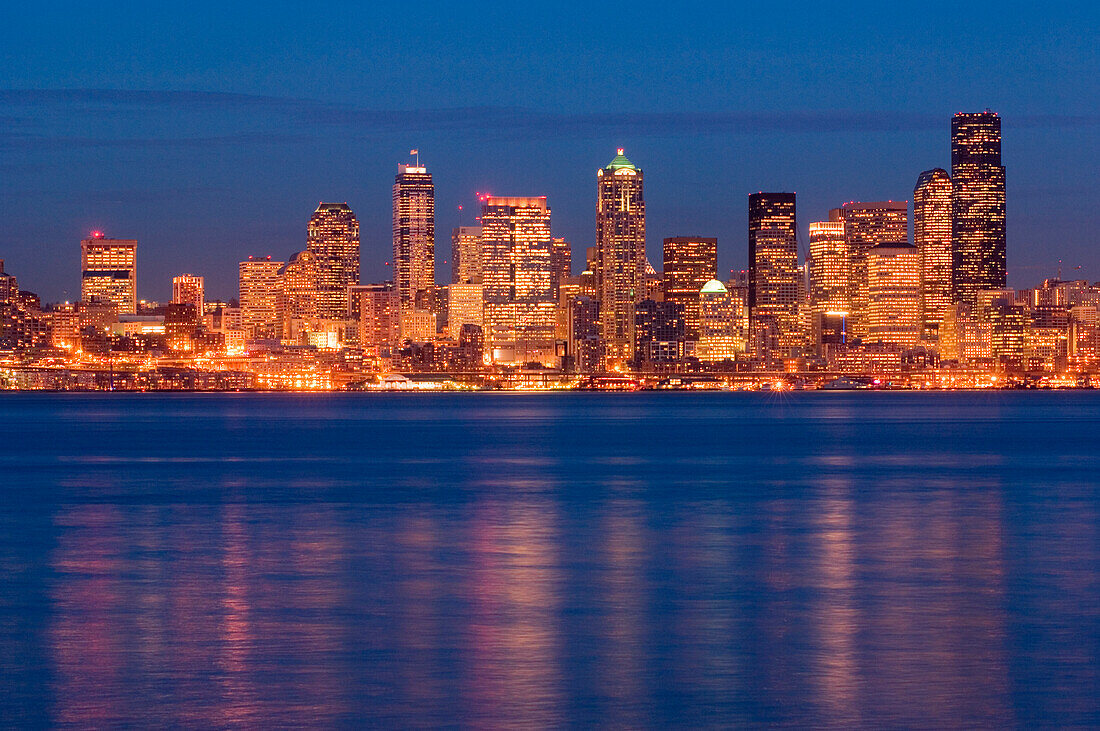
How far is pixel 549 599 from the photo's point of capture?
2733cm

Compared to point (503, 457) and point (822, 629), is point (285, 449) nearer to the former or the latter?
point (503, 457)

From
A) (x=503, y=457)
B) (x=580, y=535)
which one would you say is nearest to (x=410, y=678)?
(x=580, y=535)

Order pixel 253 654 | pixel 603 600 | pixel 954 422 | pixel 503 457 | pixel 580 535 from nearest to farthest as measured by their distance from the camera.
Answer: pixel 253 654
pixel 603 600
pixel 580 535
pixel 503 457
pixel 954 422

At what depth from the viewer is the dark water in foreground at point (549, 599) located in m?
19.0

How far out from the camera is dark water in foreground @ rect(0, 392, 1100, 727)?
1895cm

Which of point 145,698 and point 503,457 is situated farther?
point 503,457

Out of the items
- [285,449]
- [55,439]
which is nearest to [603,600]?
[285,449]

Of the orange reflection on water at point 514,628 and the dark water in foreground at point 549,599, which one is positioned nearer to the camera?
the orange reflection on water at point 514,628

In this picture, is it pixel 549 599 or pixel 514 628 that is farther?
pixel 549 599

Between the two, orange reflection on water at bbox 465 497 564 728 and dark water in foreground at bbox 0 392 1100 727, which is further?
dark water in foreground at bbox 0 392 1100 727

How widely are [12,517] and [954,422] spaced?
4472 inches

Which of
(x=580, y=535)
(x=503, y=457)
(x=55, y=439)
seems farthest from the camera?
(x=55, y=439)

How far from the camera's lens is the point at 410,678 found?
20.2m

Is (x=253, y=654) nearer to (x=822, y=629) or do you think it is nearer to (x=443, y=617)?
(x=443, y=617)
